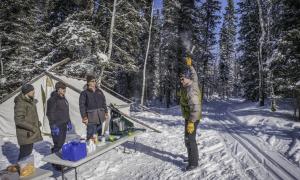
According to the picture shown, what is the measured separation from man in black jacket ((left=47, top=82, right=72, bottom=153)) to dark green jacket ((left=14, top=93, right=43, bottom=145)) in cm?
52

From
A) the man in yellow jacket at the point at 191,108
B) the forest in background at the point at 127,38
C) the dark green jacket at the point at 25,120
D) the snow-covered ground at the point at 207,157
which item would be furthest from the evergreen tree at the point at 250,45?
the dark green jacket at the point at 25,120

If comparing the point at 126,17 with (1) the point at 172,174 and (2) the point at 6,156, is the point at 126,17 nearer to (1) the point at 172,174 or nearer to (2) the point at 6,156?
(2) the point at 6,156

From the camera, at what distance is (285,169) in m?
5.26

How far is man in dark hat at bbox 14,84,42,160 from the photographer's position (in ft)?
17.5

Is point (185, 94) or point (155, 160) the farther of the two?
point (155, 160)

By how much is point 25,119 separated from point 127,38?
38.4 ft

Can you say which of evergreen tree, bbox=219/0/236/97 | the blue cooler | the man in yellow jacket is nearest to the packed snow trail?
the man in yellow jacket

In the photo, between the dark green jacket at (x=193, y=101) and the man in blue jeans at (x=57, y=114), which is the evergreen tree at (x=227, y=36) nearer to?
the dark green jacket at (x=193, y=101)

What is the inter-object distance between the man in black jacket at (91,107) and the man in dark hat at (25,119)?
127 centimetres

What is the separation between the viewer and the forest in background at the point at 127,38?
1351cm

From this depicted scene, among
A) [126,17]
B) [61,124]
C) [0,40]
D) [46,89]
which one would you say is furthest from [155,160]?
[0,40]

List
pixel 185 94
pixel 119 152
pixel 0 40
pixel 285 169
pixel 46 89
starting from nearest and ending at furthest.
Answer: pixel 285 169 → pixel 185 94 → pixel 119 152 → pixel 46 89 → pixel 0 40

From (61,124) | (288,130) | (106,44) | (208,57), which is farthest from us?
(208,57)

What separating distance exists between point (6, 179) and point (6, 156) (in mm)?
4174
